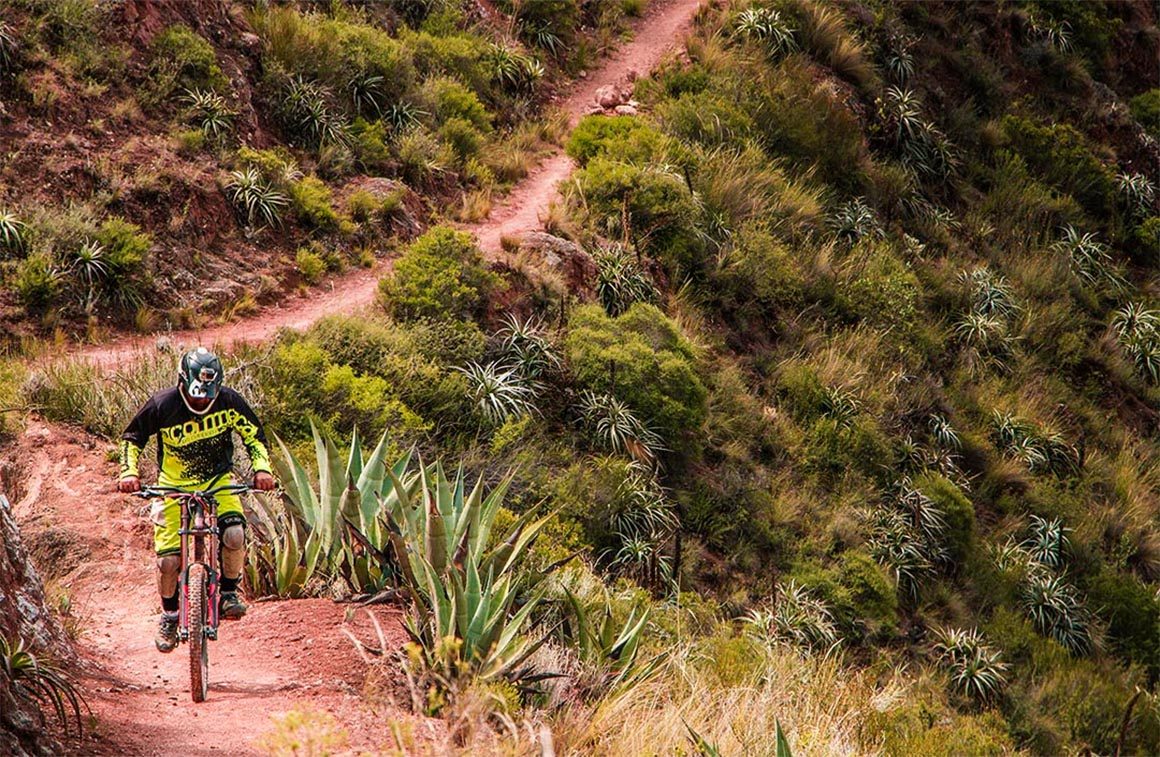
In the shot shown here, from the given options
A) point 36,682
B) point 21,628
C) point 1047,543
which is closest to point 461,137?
point 1047,543

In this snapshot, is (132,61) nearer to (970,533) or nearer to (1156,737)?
(970,533)

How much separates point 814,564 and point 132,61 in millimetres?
10068

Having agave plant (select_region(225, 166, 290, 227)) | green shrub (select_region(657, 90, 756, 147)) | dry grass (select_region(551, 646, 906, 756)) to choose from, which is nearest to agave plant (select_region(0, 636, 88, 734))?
dry grass (select_region(551, 646, 906, 756))

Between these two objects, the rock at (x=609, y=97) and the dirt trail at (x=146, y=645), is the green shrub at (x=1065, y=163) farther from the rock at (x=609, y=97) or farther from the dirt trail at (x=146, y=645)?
the dirt trail at (x=146, y=645)

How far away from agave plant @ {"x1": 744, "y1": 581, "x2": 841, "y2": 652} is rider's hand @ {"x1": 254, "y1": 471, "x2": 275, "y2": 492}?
6310 millimetres

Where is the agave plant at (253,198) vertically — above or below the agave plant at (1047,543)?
above

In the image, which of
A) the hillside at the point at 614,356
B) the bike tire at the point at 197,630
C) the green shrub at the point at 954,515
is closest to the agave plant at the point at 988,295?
the hillside at the point at 614,356

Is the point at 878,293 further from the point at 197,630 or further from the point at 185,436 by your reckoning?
the point at 197,630

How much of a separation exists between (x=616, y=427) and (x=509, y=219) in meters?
4.10

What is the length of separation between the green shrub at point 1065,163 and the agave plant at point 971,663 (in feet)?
42.3

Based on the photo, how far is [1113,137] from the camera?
26.5 m

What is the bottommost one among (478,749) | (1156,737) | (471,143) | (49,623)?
(1156,737)

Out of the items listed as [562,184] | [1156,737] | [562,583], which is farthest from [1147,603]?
[562,583]

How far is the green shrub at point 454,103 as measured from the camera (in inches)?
730
